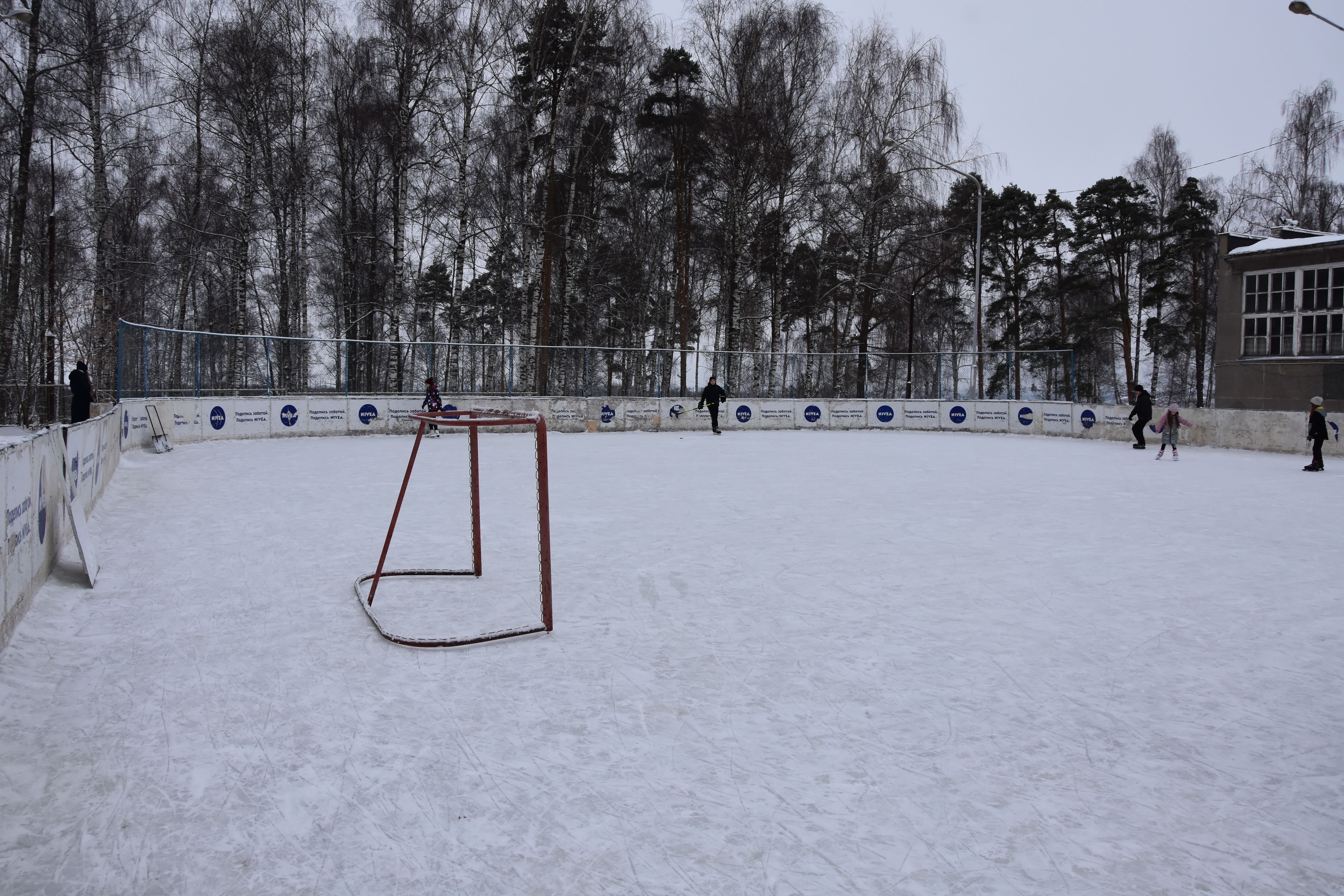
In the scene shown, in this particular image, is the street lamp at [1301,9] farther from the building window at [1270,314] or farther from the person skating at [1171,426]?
the building window at [1270,314]

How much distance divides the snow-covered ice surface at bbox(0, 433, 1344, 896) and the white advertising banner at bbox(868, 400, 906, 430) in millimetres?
19345

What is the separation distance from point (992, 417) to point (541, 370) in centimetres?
1519

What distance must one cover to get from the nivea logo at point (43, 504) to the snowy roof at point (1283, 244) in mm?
38707

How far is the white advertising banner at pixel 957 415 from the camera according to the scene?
2778 cm

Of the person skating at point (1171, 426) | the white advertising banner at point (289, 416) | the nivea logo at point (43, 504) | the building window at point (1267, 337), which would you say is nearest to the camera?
the nivea logo at point (43, 504)

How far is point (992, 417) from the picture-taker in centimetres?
2744

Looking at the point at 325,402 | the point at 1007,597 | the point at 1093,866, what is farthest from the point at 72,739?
the point at 325,402

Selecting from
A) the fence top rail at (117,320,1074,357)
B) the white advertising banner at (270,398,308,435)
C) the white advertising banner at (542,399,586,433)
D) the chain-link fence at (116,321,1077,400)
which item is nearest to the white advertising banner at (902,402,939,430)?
the chain-link fence at (116,321,1077,400)

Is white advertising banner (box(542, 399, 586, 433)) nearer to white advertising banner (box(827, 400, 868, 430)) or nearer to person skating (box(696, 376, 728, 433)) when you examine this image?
person skating (box(696, 376, 728, 433))

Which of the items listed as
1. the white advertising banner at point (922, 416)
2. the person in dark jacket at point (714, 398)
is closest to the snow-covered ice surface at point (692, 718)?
the person in dark jacket at point (714, 398)

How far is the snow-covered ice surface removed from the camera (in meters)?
2.92

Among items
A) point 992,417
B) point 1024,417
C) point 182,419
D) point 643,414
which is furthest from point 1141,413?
point 182,419

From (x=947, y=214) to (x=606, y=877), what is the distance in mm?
42310

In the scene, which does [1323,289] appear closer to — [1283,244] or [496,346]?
[1283,244]
